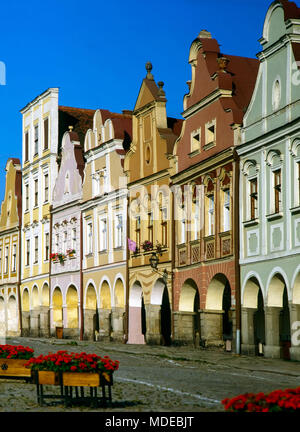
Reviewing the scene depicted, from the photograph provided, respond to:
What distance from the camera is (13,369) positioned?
22891 mm

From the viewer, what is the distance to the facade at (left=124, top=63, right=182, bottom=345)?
42.7 meters

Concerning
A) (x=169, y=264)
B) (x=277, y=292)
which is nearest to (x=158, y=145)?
(x=169, y=264)

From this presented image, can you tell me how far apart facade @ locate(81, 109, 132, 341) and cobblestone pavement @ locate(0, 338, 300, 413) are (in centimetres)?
1048

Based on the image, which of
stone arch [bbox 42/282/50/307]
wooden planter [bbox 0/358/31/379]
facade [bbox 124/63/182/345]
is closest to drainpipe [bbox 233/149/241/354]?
facade [bbox 124/63/182/345]

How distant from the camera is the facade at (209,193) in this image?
3616 centimetres

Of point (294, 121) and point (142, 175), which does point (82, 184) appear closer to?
point (142, 175)

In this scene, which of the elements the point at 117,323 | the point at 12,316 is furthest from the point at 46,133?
the point at 117,323

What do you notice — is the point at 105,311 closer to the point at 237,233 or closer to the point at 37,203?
the point at 37,203

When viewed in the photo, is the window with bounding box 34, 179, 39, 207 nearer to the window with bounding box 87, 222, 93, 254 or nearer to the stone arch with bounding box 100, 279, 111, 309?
the window with bounding box 87, 222, 93, 254

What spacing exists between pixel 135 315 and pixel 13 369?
22773 millimetres

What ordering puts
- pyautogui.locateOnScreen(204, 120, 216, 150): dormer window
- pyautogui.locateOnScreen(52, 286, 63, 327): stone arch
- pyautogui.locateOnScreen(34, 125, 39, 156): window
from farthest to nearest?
1. pyautogui.locateOnScreen(34, 125, 39, 156): window
2. pyautogui.locateOnScreen(52, 286, 63, 327): stone arch
3. pyautogui.locateOnScreen(204, 120, 216, 150): dormer window

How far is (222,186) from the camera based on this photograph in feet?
121

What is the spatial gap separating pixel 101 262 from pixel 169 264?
8573 millimetres

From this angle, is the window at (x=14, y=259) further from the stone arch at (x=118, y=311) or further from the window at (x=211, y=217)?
the window at (x=211, y=217)
